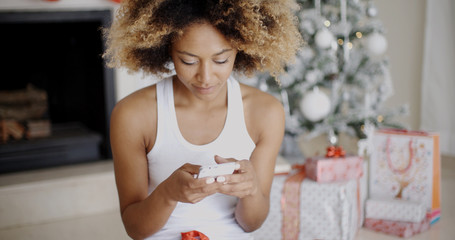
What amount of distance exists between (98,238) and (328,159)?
1.05 meters

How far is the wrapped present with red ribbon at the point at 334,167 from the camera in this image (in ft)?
5.95

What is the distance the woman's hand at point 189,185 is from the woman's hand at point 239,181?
0.02 metres

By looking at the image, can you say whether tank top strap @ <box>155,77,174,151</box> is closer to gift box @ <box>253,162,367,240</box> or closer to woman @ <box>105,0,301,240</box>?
woman @ <box>105,0,301,240</box>

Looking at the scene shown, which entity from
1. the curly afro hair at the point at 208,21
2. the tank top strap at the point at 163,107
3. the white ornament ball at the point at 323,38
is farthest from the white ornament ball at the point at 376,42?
the tank top strap at the point at 163,107

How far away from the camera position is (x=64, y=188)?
2279 mm

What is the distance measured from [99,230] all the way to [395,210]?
1295 millimetres

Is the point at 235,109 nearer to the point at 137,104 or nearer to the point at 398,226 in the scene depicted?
the point at 137,104

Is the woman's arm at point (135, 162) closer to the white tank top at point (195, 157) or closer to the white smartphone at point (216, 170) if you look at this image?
the white tank top at point (195, 157)

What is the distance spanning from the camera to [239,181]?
3.28 ft

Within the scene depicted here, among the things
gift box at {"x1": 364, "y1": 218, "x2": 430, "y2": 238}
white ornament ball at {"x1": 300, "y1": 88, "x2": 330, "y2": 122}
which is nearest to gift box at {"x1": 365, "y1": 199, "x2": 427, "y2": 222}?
gift box at {"x1": 364, "y1": 218, "x2": 430, "y2": 238}

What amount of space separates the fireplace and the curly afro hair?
4.37ft

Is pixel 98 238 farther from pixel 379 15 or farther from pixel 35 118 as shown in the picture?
pixel 379 15

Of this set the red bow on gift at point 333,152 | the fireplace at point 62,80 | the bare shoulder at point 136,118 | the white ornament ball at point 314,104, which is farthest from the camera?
the fireplace at point 62,80

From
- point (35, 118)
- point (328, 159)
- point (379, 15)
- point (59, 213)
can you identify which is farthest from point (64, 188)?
point (379, 15)
